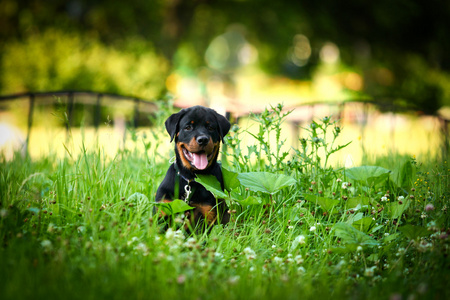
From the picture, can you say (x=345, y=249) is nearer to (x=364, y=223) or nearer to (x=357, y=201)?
(x=364, y=223)

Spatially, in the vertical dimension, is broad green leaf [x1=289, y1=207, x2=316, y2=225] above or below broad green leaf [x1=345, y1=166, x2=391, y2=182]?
below

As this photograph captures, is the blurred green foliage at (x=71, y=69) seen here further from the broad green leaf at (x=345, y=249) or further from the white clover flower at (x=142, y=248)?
the broad green leaf at (x=345, y=249)

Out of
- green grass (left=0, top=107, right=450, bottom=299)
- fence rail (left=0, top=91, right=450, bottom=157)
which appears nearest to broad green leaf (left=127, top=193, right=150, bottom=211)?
green grass (left=0, top=107, right=450, bottom=299)

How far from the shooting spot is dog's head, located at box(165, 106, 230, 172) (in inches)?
130

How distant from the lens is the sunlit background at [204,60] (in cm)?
802

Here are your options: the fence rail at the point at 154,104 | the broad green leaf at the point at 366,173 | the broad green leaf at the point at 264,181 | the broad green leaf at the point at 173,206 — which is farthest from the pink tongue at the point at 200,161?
the fence rail at the point at 154,104

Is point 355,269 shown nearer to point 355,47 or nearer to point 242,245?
point 242,245

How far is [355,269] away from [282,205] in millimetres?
1063

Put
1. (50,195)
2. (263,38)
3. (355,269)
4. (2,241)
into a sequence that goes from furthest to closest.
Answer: (263,38) < (50,195) < (355,269) < (2,241)

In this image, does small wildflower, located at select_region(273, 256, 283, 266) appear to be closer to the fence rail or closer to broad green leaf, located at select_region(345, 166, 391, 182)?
broad green leaf, located at select_region(345, 166, 391, 182)

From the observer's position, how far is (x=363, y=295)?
2.17 m

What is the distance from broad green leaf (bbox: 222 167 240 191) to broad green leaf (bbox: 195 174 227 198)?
127 mm

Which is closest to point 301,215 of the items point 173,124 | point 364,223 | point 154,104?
point 364,223

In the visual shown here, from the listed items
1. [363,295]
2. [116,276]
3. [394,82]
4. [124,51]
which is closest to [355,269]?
[363,295]
